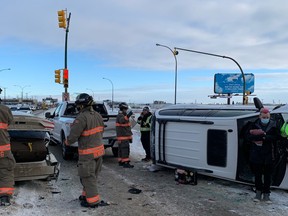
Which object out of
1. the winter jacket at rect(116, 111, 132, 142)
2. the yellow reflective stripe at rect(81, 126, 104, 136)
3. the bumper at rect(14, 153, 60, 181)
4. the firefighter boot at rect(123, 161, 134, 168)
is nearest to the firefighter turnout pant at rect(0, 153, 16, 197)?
the bumper at rect(14, 153, 60, 181)

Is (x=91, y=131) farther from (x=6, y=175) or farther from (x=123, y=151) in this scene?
(x=123, y=151)

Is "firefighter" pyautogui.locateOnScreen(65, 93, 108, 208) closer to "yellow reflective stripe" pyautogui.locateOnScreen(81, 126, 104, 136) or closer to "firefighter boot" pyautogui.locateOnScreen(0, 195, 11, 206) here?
"yellow reflective stripe" pyautogui.locateOnScreen(81, 126, 104, 136)

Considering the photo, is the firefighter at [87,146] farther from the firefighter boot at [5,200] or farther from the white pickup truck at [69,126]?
the white pickup truck at [69,126]

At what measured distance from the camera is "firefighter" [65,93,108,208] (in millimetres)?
5449

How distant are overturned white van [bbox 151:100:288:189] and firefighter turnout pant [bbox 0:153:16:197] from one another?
3.48 m

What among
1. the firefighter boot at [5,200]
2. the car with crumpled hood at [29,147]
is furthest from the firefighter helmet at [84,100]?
the firefighter boot at [5,200]

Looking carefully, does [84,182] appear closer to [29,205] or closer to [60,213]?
[60,213]

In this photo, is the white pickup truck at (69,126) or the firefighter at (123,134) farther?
the white pickup truck at (69,126)

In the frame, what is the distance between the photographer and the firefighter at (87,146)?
545 centimetres

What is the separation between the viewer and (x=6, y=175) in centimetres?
546

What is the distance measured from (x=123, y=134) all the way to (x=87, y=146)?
13.3 ft

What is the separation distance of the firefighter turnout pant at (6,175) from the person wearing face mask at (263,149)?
13.0ft

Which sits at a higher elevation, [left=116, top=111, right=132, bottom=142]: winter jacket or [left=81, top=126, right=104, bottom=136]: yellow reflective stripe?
[left=81, top=126, right=104, bottom=136]: yellow reflective stripe

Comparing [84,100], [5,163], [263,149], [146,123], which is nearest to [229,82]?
[146,123]
